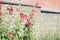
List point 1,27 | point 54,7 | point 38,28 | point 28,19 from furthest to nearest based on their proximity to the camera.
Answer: point 54,7 < point 38,28 < point 28,19 < point 1,27

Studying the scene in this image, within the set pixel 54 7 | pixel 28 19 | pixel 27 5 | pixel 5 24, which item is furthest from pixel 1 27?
pixel 54 7

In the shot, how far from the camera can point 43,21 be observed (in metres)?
10.4

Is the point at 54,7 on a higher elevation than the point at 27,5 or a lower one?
lower

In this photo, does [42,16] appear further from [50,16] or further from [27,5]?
[27,5]

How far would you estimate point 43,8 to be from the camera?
35.6ft

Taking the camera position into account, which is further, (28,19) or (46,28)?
(46,28)

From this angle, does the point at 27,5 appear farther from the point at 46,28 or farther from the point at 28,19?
the point at 28,19

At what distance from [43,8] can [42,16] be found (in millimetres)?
630

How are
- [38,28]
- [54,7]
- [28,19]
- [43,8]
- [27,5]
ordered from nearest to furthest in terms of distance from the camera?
[28,19] → [27,5] → [38,28] → [43,8] → [54,7]

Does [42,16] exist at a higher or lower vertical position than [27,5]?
lower

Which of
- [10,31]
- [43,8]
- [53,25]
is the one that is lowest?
[53,25]

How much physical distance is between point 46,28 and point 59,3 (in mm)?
2717

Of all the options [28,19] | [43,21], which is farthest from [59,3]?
[28,19]

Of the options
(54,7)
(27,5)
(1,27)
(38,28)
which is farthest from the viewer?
(54,7)
